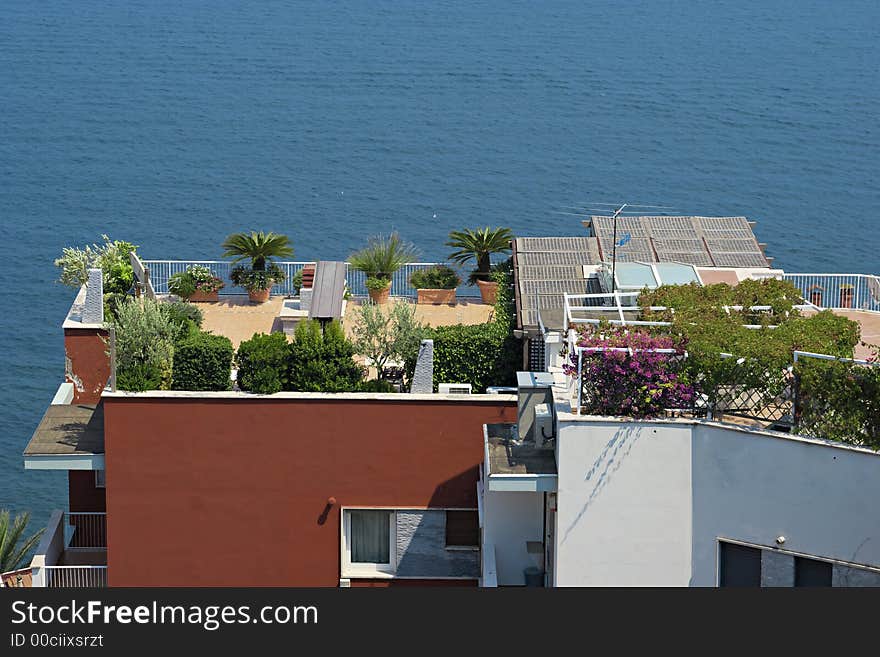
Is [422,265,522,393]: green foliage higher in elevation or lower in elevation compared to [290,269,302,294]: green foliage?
lower

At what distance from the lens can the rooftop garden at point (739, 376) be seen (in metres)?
14.0

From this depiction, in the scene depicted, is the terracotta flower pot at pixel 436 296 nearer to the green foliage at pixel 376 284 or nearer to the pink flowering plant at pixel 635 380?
the green foliage at pixel 376 284

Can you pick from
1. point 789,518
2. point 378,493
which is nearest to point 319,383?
point 378,493

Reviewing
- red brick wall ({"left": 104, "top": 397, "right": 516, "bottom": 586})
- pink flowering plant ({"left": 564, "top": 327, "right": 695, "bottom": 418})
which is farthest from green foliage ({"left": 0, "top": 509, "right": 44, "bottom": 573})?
pink flowering plant ({"left": 564, "top": 327, "right": 695, "bottom": 418})

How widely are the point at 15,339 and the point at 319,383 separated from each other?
5520 centimetres

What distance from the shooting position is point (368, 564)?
19922 mm

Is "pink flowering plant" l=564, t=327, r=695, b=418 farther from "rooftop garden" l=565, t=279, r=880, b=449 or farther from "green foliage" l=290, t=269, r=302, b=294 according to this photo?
"green foliage" l=290, t=269, r=302, b=294

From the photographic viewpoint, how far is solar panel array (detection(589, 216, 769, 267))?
74.5 feet

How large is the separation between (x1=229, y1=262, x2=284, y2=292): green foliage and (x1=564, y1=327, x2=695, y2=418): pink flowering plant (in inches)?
446

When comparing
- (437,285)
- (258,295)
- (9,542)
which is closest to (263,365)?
(258,295)

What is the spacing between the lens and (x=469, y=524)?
774 inches

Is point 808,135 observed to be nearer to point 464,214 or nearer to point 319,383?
point 464,214

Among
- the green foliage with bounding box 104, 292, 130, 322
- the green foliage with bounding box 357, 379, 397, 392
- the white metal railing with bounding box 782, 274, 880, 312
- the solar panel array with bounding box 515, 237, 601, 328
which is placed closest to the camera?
the green foliage with bounding box 357, 379, 397, 392

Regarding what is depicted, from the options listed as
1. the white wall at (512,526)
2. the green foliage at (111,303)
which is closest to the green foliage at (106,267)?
the green foliage at (111,303)
